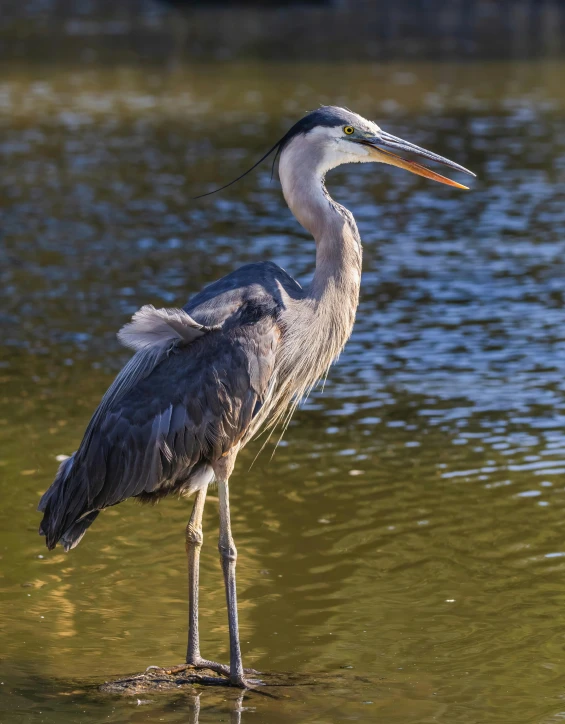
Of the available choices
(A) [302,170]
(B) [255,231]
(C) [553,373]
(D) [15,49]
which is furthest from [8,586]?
(D) [15,49]

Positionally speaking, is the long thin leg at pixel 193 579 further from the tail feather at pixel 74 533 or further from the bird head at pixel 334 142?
the bird head at pixel 334 142

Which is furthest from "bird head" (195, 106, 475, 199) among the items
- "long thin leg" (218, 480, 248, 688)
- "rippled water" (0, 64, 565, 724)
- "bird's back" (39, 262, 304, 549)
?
"rippled water" (0, 64, 565, 724)

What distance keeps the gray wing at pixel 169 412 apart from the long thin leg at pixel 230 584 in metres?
0.25

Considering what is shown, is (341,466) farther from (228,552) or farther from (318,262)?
(228,552)

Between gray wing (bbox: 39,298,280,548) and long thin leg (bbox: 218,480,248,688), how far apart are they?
25cm

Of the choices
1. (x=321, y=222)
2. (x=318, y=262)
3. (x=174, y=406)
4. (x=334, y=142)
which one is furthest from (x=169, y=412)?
(x=334, y=142)

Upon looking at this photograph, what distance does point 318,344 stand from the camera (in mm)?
6586

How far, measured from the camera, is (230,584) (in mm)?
6215

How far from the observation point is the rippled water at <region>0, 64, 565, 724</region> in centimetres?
628

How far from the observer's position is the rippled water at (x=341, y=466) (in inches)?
247

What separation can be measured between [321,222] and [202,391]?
108 cm

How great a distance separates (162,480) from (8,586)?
1.51 meters

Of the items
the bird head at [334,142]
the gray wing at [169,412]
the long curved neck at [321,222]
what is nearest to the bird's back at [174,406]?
the gray wing at [169,412]

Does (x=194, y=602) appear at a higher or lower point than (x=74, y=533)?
lower
